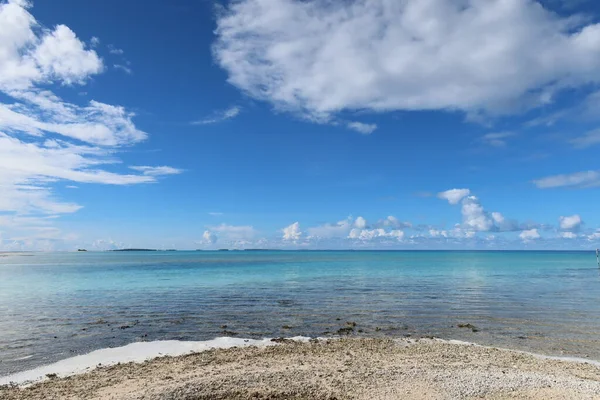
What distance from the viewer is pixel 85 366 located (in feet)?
46.5

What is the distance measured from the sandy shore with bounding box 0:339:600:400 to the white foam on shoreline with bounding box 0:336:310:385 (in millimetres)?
915

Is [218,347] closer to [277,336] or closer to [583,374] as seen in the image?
[277,336]

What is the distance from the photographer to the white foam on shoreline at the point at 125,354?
1328 cm

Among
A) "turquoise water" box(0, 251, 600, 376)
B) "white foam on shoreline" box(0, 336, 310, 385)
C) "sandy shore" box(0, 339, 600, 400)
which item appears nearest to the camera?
"sandy shore" box(0, 339, 600, 400)

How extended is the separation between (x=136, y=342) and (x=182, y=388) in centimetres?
828

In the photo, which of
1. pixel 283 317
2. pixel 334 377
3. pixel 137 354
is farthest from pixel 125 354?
pixel 283 317

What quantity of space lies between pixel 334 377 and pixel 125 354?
29.9 ft

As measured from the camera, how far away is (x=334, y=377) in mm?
12133

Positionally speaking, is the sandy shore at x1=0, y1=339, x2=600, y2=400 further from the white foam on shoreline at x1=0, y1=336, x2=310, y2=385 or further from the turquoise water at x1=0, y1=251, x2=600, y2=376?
the turquoise water at x1=0, y1=251, x2=600, y2=376

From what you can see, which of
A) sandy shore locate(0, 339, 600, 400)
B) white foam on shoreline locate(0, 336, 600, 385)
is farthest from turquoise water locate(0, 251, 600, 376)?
sandy shore locate(0, 339, 600, 400)

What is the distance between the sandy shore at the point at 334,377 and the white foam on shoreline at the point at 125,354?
0.92m

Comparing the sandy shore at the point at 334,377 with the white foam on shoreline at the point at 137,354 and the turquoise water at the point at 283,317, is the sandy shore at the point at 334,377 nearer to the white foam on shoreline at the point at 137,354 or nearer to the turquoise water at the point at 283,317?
the white foam on shoreline at the point at 137,354

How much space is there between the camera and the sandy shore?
428 inches

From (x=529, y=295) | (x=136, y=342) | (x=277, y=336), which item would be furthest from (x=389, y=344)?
(x=529, y=295)
